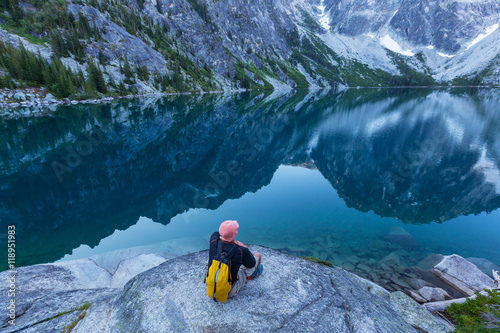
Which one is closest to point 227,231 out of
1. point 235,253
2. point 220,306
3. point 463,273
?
point 235,253

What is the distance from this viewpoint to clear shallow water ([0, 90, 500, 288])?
17.9 metres

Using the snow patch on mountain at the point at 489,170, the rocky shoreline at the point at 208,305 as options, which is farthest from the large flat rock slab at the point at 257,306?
the snow patch on mountain at the point at 489,170

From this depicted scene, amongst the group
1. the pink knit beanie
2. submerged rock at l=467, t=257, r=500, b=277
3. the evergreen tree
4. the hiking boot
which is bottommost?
submerged rock at l=467, t=257, r=500, b=277

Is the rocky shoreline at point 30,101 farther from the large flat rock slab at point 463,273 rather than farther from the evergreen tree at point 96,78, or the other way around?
the large flat rock slab at point 463,273

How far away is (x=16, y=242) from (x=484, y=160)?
200 feet

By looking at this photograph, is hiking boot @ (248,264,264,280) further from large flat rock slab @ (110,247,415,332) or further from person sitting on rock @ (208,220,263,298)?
person sitting on rock @ (208,220,263,298)

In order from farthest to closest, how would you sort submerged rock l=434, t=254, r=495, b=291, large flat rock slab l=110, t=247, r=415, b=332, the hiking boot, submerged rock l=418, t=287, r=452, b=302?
submerged rock l=434, t=254, r=495, b=291, submerged rock l=418, t=287, r=452, b=302, the hiking boot, large flat rock slab l=110, t=247, r=415, b=332

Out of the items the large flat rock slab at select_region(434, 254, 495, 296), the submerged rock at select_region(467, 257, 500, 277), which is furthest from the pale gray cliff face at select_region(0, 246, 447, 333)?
the submerged rock at select_region(467, 257, 500, 277)

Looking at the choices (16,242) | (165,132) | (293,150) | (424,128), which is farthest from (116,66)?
(424,128)

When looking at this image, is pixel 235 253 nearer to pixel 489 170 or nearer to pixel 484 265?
pixel 484 265

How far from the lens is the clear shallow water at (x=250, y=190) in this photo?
17.9 m

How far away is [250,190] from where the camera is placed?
86.3 ft

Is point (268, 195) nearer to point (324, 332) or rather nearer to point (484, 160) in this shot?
point (324, 332)

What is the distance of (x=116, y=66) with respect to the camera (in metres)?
117
